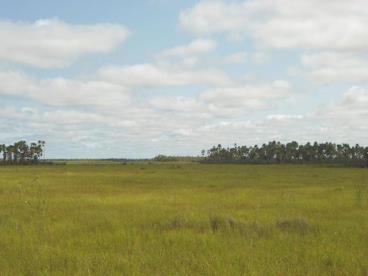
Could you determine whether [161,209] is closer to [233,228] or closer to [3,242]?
[233,228]

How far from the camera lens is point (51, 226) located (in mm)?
15766

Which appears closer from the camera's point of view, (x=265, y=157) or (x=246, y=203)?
(x=246, y=203)

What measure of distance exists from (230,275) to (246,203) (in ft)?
49.8

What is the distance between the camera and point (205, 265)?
9.98 m

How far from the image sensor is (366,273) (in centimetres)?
943

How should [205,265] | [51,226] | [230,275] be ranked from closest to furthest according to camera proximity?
[230,275] < [205,265] < [51,226]

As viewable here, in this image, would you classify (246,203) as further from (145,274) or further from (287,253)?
(145,274)

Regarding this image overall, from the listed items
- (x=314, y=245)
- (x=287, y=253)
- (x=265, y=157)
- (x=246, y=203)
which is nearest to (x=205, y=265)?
(x=287, y=253)

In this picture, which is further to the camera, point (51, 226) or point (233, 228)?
point (51, 226)

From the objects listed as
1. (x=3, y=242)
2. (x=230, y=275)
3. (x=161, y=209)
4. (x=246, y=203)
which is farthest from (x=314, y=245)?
(x=246, y=203)

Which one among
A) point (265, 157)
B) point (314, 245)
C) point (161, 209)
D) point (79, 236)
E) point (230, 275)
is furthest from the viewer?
point (265, 157)

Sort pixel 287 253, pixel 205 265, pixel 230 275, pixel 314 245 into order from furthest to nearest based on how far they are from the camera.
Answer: pixel 314 245
pixel 287 253
pixel 205 265
pixel 230 275

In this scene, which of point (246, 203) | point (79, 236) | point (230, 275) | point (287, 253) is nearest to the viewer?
point (230, 275)

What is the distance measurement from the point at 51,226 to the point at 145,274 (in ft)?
23.4
